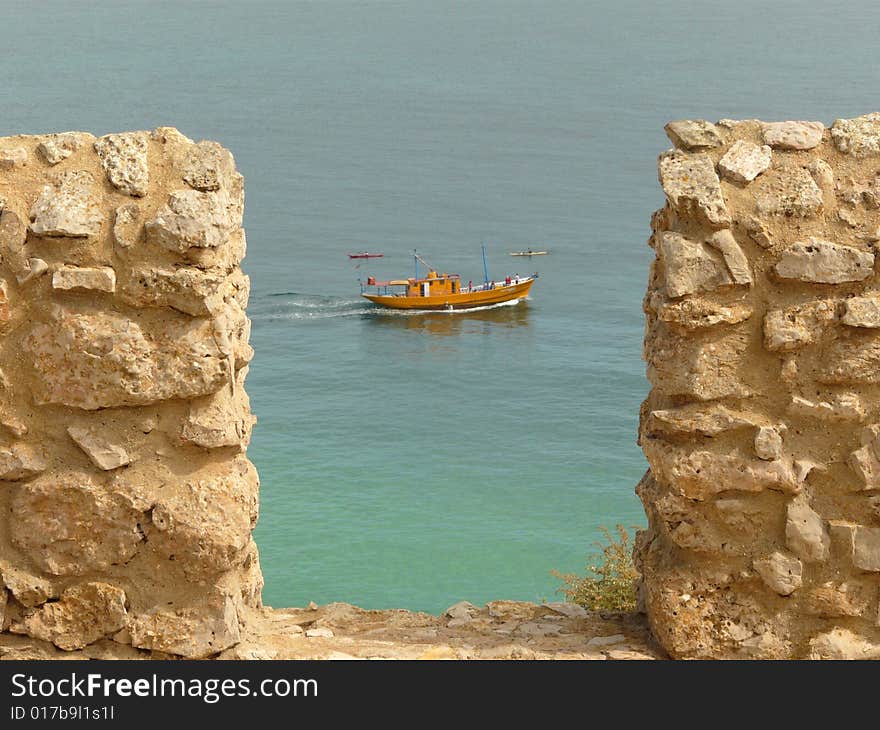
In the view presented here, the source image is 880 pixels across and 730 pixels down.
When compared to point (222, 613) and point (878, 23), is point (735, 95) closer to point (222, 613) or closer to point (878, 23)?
point (878, 23)

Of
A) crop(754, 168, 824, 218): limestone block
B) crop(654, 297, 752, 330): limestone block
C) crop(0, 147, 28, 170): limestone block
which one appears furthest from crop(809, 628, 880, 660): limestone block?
crop(0, 147, 28, 170): limestone block

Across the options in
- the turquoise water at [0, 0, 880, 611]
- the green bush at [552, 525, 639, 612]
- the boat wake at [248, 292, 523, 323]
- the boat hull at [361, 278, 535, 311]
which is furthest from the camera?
the boat wake at [248, 292, 523, 323]

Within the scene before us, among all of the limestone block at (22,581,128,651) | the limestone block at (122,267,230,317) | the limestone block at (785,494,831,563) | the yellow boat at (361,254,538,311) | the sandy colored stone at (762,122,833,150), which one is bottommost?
the yellow boat at (361,254,538,311)

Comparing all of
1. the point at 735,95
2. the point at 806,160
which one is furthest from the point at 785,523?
the point at 735,95

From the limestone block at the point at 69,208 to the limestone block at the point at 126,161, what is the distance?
0.11m

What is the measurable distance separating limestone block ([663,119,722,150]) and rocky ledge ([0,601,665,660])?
2.59 meters

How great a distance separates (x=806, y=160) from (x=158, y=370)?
3.35m

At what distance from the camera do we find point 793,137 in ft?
21.4

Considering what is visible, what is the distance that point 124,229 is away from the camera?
6148 millimetres

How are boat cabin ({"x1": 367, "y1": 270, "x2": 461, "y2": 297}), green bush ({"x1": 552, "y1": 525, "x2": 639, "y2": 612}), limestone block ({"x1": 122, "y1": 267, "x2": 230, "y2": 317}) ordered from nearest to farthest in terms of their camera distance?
limestone block ({"x1": 122, "y1": 267, "x2": 230, "y2": 317}) → green bush ({"x1": 552, "y1": 525, "x2": 639, "y2": 612}) → boat cabin ({"x1": 367, "y1": 270, "x2": 461, "y2": 297})

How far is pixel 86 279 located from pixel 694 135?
121 inches

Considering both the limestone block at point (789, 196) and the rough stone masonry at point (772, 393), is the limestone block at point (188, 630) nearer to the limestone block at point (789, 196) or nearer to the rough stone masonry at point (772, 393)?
the rough stone masonry at point (772, 393)

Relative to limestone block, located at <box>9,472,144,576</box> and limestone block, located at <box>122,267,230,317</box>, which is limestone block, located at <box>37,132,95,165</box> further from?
limestone block, located at <box>9,472,144,576</box>

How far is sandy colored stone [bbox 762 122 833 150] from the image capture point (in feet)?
21.4
